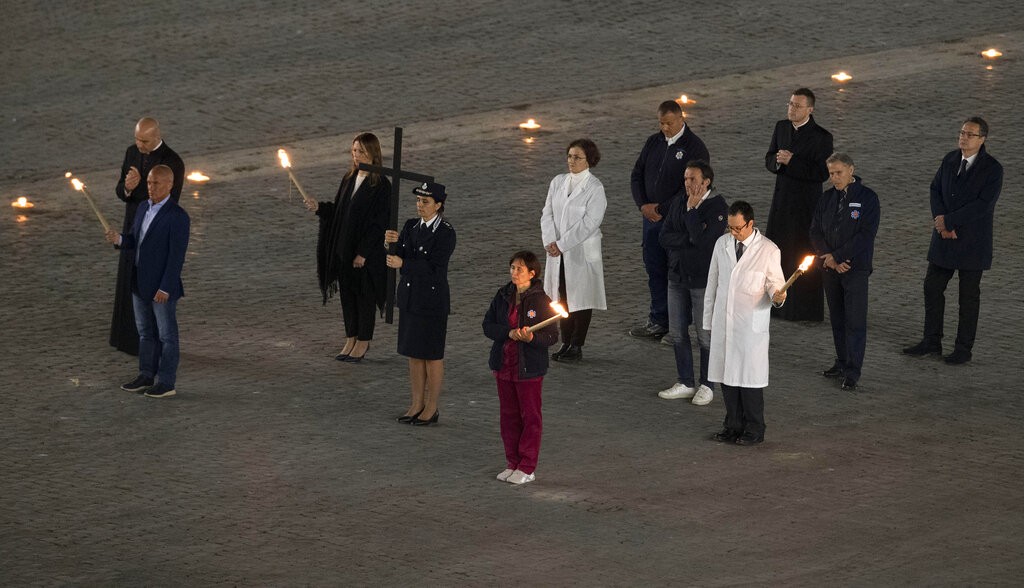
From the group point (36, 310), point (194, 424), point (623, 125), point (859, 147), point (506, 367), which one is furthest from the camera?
point (623, 125)

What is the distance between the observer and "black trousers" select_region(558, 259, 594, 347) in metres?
12.2

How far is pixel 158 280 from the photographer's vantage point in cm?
1125

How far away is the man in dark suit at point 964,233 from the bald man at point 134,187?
6187 mm

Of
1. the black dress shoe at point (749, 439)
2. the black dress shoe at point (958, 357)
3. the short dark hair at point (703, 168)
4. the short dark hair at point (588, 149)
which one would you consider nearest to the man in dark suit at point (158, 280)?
the short dark hair at point (588, 149)

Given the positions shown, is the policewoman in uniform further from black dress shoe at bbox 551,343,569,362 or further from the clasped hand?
black dress shoe at bbox 551,343,569,362

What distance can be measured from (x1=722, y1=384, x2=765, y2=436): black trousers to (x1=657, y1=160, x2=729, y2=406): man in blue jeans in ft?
2.41

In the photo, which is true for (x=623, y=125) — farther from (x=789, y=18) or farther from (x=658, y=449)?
(x=658, y=449)

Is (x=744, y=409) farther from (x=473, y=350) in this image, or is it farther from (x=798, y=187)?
(x=798, y=187)

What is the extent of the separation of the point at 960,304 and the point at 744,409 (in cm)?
285

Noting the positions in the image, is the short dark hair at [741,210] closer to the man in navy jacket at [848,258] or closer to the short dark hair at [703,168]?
the short dark hair at [703,168]

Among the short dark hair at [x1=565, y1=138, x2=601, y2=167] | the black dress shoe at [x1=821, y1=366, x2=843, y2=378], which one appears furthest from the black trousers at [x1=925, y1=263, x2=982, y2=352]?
the short dark hair at [x1=565, y1=138, x2=601, y2=167]

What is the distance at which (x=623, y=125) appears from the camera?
18609 millimetres

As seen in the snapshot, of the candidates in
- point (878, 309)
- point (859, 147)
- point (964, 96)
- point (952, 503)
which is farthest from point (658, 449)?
point (964, 96)

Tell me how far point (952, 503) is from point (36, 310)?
8.12 metres
